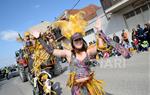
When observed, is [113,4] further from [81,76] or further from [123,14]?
[81,76]

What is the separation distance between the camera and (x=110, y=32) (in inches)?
1099

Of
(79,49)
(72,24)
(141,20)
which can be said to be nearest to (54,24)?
(72,24)

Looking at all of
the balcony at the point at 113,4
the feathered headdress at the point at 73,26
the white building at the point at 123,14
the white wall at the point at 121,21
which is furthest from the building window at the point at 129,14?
the feathered headdress at the point at 73,26

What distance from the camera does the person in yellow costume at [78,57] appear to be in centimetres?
527

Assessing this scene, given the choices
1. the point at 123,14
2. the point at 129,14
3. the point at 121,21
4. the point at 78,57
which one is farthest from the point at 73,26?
the point at 121,21

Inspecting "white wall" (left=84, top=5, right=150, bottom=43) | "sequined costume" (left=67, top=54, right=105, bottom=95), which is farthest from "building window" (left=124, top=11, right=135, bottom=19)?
"sequined costume" (left=67, top=54, right=105, bottom=95)

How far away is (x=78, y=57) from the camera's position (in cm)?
529

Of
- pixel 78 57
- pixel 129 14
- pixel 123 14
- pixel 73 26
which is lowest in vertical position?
pixel 78 57

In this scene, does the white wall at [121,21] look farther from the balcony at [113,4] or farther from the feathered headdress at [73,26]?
the feathered headdress at [73,26]

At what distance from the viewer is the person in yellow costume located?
527 centimetres

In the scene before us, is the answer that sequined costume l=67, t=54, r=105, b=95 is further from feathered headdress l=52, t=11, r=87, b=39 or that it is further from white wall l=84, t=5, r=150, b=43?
white wall l=84, t=5, r=150, b=43

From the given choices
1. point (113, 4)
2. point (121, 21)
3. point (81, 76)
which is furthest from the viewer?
point (121, 21)

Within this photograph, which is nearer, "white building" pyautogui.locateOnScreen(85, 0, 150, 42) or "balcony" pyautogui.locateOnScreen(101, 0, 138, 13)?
"white building" pyautogui.locateOnScreen(85, 0, 150, 42)

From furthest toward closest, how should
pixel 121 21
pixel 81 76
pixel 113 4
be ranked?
1. pixel 121 21
2. pixel 113 4
3. pixel 81 76
